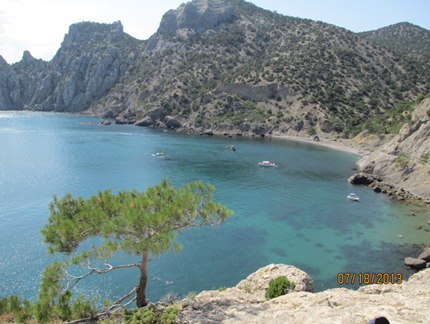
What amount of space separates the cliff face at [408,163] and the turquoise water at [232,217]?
14.6ft

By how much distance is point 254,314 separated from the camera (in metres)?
12.4

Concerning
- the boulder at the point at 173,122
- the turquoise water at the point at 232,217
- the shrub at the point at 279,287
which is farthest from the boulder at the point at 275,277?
the boulder at the point at 173,122

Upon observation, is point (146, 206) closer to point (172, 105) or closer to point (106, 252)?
point (106, 252)

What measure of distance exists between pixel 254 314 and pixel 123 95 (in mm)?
170302

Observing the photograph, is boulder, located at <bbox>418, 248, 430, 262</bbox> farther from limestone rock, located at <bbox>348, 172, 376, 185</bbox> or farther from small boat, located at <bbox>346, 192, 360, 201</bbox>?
limestone rock, located at <bbox>348, 172, 376, 185</bbox>

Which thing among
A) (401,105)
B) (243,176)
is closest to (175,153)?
(243,176)

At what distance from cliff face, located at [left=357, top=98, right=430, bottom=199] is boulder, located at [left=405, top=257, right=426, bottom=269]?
Answer: 22.0m

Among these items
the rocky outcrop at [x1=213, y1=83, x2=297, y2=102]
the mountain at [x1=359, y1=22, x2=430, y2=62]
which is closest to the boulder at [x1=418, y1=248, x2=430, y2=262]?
the rocky outcrop at [x1=213, y1=83, x2=297, y2=102]

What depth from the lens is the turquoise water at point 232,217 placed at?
21953 millimetres

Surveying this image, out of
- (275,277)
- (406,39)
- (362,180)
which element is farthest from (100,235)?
(406,39)

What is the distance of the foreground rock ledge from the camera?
33.8ft

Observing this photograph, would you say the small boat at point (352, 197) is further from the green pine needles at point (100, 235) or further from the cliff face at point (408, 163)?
the green pine needles at point (100, 235)
